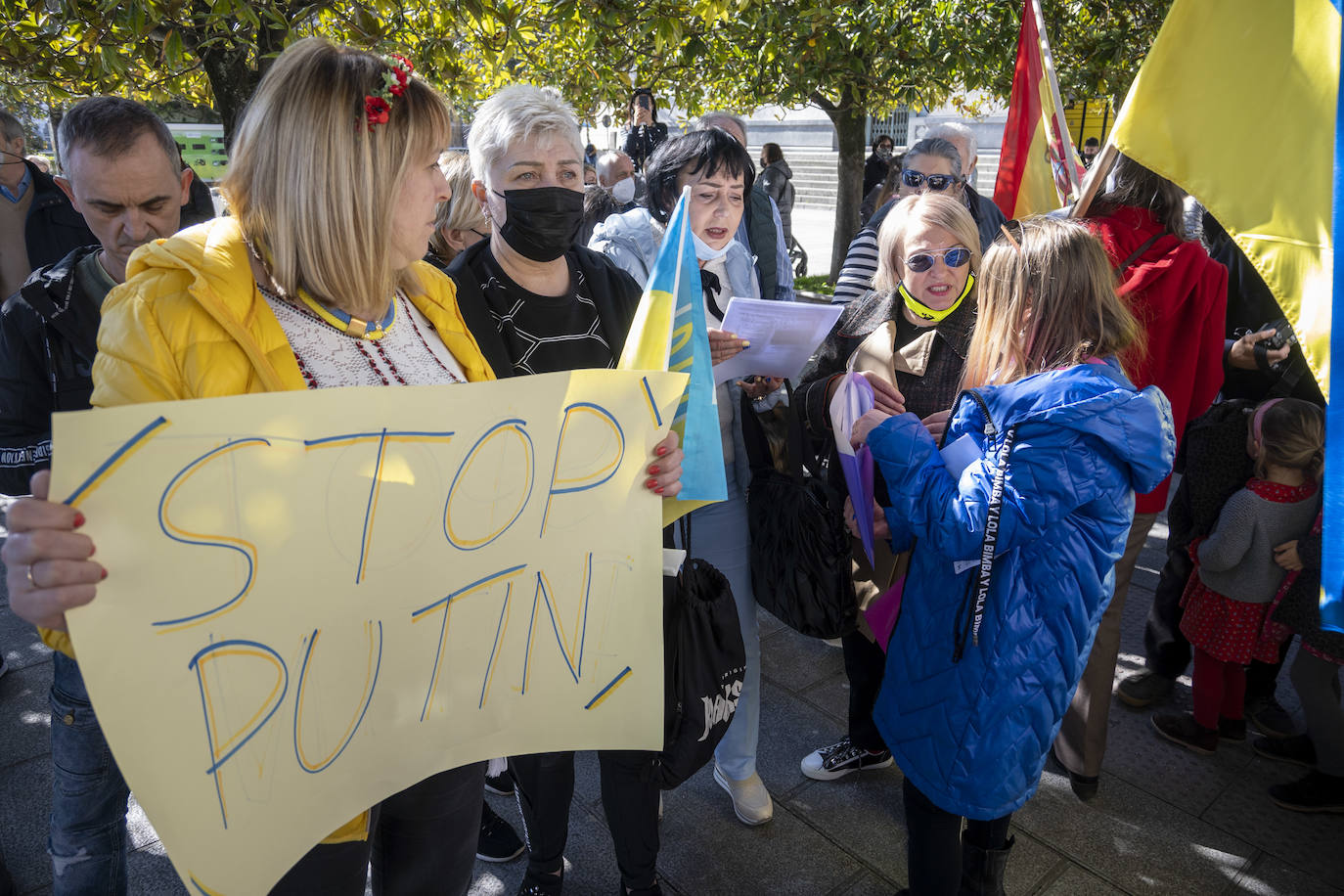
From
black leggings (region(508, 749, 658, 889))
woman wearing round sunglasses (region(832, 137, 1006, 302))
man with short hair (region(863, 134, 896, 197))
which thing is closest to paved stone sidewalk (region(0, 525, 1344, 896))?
black leggings (region(508, 749, 658, 889))

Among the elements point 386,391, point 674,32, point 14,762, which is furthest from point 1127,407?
point 14,762

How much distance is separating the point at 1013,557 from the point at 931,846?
737mm

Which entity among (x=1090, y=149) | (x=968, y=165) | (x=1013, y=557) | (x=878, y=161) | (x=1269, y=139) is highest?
(x=1090, y=149)

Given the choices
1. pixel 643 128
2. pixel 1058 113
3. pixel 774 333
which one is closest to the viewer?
pixel 774 333

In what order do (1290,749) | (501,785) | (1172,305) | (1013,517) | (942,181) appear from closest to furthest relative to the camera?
(1013,517) < (1172,305) < (501,785) < (1290,749) < (942,181)

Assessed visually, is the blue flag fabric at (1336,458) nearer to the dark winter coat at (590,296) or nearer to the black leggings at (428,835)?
the dark winter coat at (590,296)

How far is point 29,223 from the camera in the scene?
3342mm

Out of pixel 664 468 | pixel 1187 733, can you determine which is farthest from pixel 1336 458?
pixel 1187 733

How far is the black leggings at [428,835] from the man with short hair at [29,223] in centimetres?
280

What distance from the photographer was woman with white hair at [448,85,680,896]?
2.07 metres

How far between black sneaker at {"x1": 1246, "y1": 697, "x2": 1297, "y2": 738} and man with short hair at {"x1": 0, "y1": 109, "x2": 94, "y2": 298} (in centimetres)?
475

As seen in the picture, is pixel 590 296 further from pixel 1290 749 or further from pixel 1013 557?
pixel 1290 749

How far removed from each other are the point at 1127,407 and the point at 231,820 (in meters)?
1.75

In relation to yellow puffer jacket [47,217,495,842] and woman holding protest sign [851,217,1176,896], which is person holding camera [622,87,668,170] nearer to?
woman holding protest sign [851,217,1176,896]
